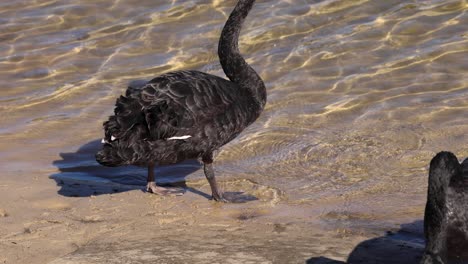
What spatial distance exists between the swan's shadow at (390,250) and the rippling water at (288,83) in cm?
52

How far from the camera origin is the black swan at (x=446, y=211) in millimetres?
5484

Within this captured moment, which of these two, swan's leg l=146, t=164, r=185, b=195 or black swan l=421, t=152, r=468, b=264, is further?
swan's leg l=146, t=164, r=185, b=195

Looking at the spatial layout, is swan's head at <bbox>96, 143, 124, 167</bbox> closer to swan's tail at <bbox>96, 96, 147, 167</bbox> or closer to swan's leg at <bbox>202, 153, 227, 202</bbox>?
swan's tail at <bbox>96, 96, 147, 167</bbox>

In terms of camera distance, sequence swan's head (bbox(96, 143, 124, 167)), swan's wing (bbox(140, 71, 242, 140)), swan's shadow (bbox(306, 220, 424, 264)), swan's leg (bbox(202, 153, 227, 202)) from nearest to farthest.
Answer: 1. swan's shadow (bbox(306, 220, 424, 264))
2. swan's head (bbox(96, 143, 124, 167))
3. swan's wing (bbox(140, 71, 242, 140))
4. swan's leg (bbox(202, 153, 227, 202))

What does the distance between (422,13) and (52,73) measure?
4.54 meters

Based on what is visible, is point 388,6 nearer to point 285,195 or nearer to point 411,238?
point 285,195

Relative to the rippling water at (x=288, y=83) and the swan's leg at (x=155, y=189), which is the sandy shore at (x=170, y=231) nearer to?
the swan's leg at (x=155, y=189)

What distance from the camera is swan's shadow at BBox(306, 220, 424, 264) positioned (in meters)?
5.95

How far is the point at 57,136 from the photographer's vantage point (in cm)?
925

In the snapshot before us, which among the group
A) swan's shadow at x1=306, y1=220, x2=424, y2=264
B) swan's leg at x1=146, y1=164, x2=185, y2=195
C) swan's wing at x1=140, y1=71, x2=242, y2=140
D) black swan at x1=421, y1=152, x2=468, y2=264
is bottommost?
swan's shadow at x1=306, y1=220, x2=424, y2=264

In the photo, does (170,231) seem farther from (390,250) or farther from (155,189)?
(390,250)

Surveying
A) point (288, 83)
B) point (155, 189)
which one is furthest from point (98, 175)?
point (288, 83)

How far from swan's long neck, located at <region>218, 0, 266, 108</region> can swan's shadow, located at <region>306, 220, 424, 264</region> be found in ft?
7.24

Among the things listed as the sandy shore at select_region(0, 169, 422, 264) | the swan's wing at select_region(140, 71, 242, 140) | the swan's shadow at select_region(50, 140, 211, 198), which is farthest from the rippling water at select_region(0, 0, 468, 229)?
the swan's wing at select_region(140, 71, 242, 140)
